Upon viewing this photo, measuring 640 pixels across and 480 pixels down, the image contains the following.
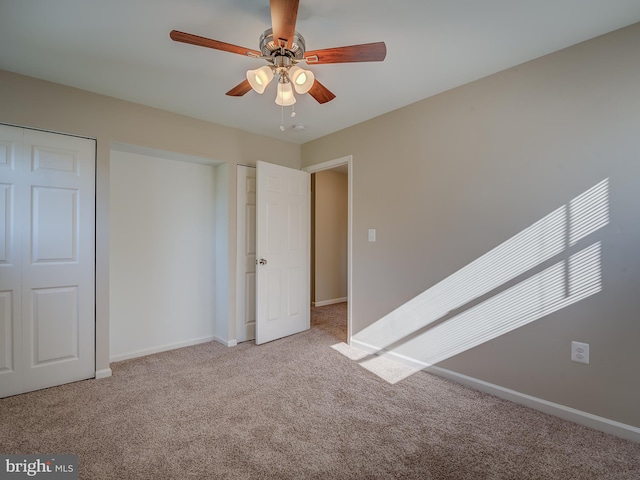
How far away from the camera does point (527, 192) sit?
2230mm

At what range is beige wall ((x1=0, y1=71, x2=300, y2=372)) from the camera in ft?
7.91

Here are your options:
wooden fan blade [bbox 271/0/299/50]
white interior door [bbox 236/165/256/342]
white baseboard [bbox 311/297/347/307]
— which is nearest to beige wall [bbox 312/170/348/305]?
white baseboard [bbox 311/297/347/307]

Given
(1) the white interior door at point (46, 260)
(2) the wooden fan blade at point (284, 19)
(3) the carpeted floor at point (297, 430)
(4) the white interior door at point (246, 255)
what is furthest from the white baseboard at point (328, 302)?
(2) the wooden fan blade at point (284, 19)

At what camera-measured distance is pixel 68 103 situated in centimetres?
256

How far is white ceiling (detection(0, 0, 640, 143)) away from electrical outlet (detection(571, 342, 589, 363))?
1.91 metres

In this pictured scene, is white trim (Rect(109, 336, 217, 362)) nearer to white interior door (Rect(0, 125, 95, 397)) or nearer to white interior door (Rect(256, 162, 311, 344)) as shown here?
white interior door (Rect(0, 125, 95, 397))

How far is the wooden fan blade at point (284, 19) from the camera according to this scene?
1.36m

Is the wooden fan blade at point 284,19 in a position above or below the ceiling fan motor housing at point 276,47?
below

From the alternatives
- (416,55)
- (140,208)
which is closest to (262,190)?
(140,208)

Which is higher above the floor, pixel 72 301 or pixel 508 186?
pixel 508 186

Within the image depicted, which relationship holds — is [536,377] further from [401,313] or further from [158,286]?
[158,286]

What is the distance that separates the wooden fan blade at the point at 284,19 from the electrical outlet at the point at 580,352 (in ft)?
8.14

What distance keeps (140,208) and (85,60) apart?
1.35 metres

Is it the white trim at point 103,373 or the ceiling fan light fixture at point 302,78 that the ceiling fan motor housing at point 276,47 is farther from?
the white trim at point 103,373
